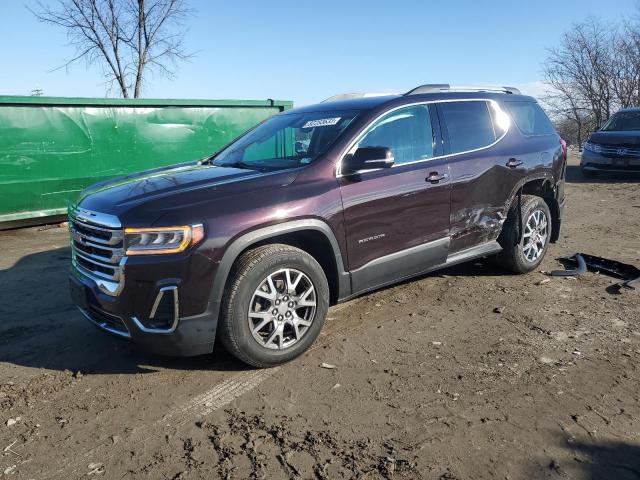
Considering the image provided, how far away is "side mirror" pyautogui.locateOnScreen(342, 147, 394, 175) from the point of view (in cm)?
380

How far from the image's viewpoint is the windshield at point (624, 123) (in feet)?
44.5

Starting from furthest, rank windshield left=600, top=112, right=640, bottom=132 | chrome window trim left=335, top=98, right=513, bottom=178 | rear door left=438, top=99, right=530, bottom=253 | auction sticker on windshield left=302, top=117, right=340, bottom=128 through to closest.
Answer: windshield left=600, top=112, right=640, bottom=132 → rear door left=438, top=99, right=530, bottom=253 → auction sticker on windshield left=302, top=117, right=340, bottom=128 → chrome window trim left=335, top=98, right=513, bottom=178

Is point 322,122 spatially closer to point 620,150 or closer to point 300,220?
point 300,220

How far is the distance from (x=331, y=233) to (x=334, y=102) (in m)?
1.61

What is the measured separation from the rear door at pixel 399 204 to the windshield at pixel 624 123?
37.3 feet

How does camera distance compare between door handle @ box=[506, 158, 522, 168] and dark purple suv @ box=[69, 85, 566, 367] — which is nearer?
dark purple suv @ box=[69, 85, 566, 367]

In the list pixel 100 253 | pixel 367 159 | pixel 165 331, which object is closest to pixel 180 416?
pixel 165 331

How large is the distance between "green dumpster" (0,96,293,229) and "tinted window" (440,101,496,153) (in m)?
6.55

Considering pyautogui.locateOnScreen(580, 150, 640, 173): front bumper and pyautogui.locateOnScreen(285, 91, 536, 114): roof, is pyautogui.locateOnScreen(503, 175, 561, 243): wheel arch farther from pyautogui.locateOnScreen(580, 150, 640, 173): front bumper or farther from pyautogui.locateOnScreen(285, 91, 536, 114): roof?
pyautogui.locateOnScreen(580, 150, 640, 173): front bumper

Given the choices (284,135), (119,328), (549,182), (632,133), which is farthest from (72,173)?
(632,133)

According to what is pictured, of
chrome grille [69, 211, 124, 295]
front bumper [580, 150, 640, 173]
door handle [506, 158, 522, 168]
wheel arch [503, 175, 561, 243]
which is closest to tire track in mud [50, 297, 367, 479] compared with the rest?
chrome grille [69, 211, 124, 295]

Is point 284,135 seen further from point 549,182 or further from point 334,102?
Answer: point 549,182

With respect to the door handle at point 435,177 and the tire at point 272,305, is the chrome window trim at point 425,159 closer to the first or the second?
the door handle at point 435,177

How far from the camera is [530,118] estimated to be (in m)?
5.61
